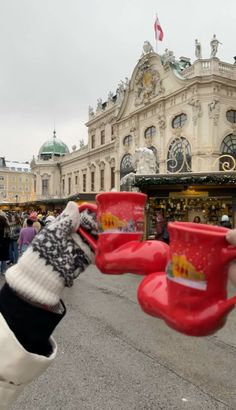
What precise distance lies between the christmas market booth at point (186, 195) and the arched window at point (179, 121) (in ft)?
28.8

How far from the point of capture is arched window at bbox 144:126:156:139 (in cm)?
2742

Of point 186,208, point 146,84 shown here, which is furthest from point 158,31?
point 186,208

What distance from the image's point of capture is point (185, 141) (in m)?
24.3

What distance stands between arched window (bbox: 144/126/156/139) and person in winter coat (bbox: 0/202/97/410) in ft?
88.2

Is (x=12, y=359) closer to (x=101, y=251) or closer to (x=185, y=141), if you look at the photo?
(x=101, y=251)

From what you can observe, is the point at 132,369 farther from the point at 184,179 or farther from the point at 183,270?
the point at 184,179

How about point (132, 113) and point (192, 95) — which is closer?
point (192, 95)

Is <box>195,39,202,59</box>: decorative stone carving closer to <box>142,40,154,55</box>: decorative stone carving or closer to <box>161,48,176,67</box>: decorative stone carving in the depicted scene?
<box>161,48,176,67</box>: decorative stone carving

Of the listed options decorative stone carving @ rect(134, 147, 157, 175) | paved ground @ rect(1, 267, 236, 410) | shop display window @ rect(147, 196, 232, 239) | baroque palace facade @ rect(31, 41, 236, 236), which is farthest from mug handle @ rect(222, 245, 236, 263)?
decorative stone carving @ rect(134, 147, 157, 175)

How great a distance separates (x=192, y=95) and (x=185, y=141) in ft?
9.38

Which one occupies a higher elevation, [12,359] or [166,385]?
[12,359]

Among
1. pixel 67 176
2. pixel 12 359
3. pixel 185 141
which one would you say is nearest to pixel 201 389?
pixel 12 359

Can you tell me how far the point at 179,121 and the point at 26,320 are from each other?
25.0 metres

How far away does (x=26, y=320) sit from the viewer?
104 cm
